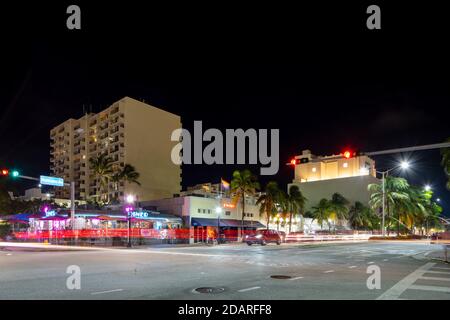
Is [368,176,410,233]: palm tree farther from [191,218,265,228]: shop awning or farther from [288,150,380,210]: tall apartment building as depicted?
[288,150,380,210]: tall apartment building

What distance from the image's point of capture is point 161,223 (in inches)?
2190

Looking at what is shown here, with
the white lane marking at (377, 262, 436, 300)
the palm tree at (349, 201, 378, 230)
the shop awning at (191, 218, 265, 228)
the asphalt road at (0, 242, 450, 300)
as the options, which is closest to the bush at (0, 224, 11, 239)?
the shop awning at (191, 218, 265, 228)

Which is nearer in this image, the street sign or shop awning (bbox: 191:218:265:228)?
the street sign

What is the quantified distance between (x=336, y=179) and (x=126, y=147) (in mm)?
63539

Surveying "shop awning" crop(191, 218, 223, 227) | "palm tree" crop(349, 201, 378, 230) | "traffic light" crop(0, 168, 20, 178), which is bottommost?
"palm tree" crop(349, 201, 378, 230)

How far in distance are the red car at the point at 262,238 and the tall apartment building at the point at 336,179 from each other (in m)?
67.0

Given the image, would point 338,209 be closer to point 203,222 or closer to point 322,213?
point 322,213

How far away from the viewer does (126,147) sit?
94.9 meters

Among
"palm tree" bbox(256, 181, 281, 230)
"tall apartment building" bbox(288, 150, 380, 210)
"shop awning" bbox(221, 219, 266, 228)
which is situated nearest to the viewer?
"shop awning" bbox(221, 219, 266, 228)

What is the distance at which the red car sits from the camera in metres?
43.9

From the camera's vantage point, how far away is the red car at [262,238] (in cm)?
4394

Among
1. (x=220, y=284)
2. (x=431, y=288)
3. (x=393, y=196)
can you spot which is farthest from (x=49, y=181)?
(x=393, y=196)

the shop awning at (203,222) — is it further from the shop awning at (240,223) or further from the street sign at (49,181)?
the street sign at (49,181)

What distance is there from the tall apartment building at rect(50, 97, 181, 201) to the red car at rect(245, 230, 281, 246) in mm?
50410
